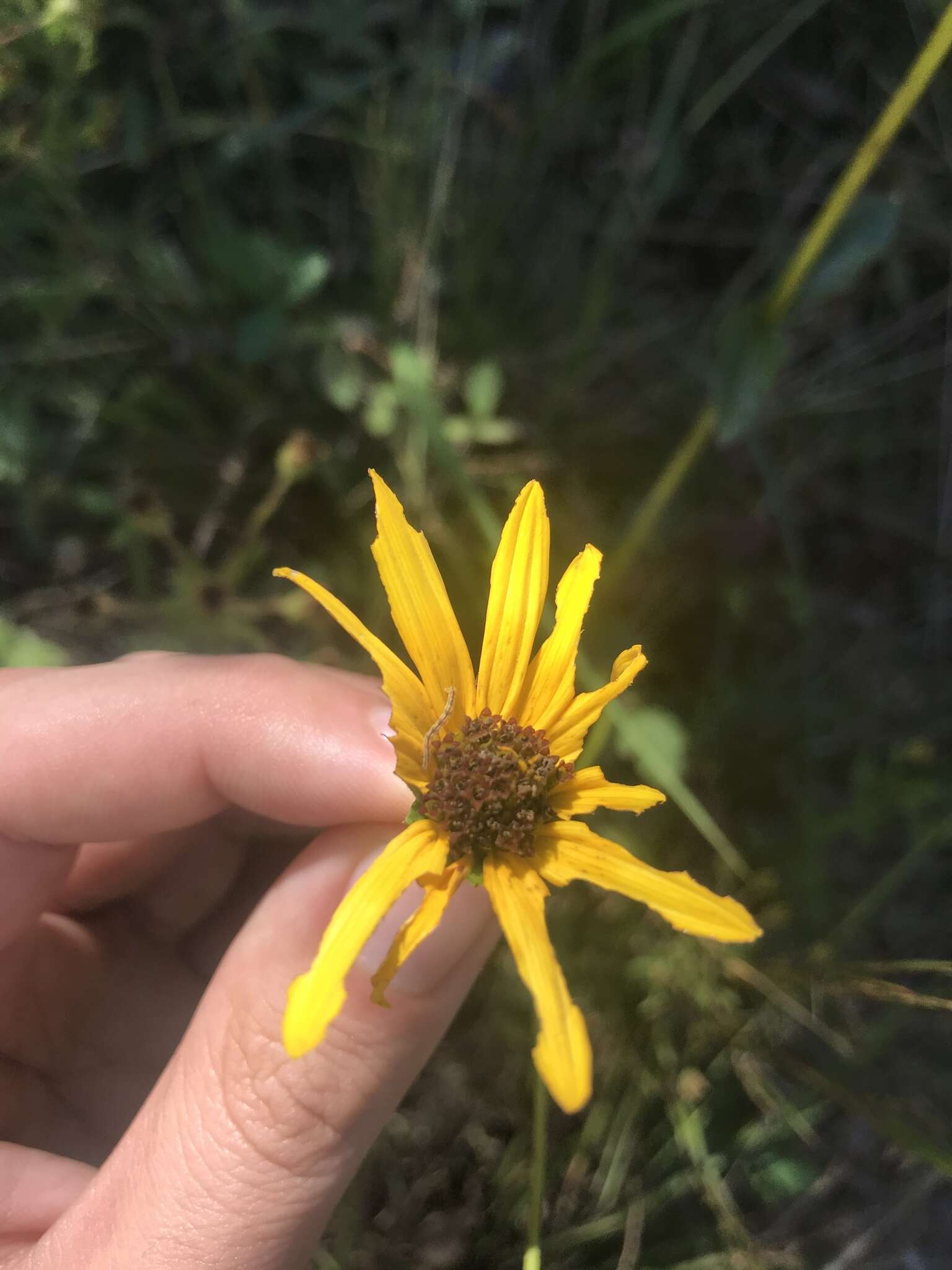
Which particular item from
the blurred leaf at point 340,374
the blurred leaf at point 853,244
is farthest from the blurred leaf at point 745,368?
the blurred leaf at point 340,374

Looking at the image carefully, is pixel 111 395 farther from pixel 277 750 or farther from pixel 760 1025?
pixel 760 1025

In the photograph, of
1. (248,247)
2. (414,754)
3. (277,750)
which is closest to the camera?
(414,754)

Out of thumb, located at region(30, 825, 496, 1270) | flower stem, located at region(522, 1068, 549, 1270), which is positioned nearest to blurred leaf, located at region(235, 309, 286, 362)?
thumb, located at region(30, 825, 496, 1270)

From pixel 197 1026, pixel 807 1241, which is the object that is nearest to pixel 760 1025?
pixel 807 1241

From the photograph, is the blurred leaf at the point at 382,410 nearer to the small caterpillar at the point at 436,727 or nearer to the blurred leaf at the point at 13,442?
the blurred leaf at the point at 13,442

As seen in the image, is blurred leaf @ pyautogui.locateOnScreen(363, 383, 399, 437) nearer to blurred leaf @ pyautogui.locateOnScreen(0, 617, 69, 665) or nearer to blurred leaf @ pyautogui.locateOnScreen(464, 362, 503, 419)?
blurred leaf @ pyautogui.locateOnScreen(464, 362, 503, 419)

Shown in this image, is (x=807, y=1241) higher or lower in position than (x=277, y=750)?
lower
